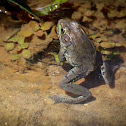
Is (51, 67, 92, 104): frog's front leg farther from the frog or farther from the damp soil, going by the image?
the damp soil

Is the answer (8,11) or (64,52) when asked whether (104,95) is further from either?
(8,11)

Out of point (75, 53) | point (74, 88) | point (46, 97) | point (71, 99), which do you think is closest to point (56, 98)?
point (46, 97)

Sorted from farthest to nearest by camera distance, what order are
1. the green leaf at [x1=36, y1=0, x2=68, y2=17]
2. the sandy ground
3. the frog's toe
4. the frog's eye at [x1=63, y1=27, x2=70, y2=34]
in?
the frog's toe
the frog's eye at [x1=63, y1=27, x2=70, y2=34]
the green leaf at [x1=36, y1=0, x2=68, y2=17]
the sandy ground

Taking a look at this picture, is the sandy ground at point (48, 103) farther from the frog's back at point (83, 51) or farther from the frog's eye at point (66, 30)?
the frog's eye at point (66, 30)

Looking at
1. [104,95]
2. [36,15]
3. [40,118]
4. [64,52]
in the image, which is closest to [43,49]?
[64,52]

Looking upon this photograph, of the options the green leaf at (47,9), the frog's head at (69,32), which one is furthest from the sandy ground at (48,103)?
the green leaf at (47,9)

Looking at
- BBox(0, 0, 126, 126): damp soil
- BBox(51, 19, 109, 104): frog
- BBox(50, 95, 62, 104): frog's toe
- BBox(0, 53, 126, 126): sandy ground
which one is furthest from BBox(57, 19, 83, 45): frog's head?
BBox(50, 95, 62, 104): frog's toe

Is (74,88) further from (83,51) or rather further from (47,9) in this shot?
(47,9)
